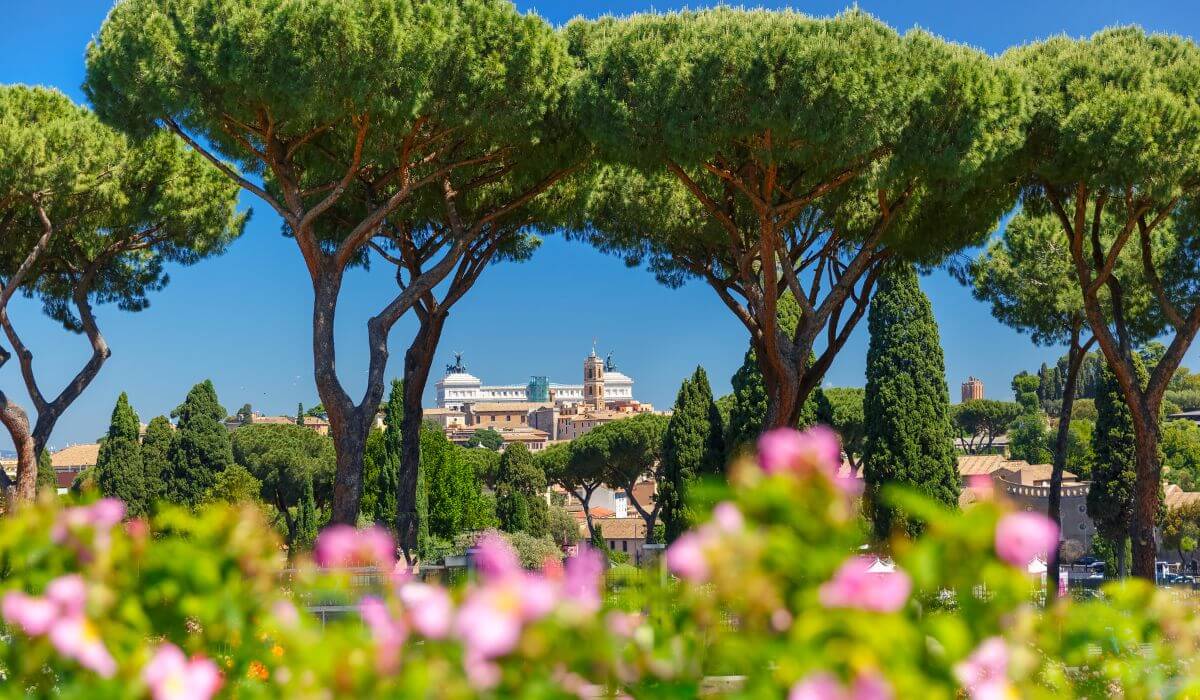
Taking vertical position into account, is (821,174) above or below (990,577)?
above

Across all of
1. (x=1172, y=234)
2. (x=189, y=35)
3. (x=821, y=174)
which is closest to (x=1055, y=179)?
(x=821, y=174)

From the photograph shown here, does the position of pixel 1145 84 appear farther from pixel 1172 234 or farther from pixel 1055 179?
→ pixel 1172 234

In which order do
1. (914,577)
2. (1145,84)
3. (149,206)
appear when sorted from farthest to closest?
(149,206) → (1145,84) → (914,577)

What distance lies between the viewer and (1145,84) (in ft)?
38.2

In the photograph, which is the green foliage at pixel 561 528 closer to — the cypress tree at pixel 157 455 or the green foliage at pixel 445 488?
the green foliage at pixel 445 488

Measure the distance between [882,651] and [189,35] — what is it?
34.6ft

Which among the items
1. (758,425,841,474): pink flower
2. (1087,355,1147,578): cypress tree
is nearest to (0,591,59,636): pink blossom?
(758,425,841,474): pink flower

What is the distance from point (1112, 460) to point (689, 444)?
9.20m

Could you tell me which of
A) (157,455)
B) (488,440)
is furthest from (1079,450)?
(488,440)

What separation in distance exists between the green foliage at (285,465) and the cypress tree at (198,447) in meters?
4.84

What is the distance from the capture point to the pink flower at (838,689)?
51.8 inches

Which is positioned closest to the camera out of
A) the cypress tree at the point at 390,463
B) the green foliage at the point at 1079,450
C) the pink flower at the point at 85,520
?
the pink flower at the point at 85,520

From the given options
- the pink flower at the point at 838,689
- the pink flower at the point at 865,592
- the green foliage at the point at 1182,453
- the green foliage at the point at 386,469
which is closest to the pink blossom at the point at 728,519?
the pink flower at the point at 865,592

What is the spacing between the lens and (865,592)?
1.45m
